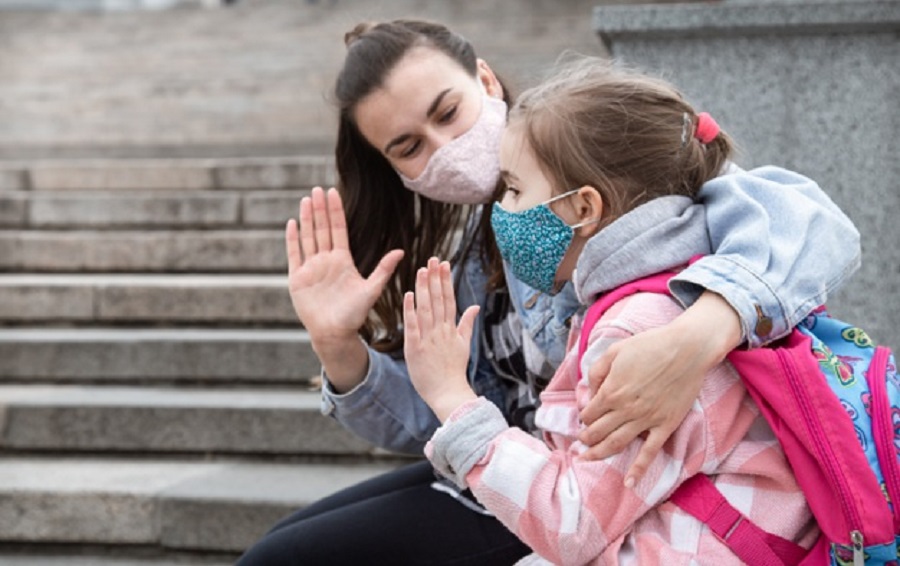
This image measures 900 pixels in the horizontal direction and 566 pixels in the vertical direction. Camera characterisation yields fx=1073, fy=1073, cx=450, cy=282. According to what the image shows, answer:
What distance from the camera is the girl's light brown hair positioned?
160 centimetres

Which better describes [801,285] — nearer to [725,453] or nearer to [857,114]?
[725,453]

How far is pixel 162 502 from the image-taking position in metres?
3.17

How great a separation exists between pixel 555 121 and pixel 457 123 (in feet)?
1.86

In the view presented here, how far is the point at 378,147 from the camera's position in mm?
2240

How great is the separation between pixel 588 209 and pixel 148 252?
3452 millimetres

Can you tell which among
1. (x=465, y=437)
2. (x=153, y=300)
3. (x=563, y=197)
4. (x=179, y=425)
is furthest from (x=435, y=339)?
(x=153, y=300)

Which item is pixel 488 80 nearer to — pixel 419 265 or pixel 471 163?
pixel 471 163

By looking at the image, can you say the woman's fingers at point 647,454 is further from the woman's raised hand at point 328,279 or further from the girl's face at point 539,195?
the woman's raised hand at point 328,279

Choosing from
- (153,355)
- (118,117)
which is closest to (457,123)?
(153,355)

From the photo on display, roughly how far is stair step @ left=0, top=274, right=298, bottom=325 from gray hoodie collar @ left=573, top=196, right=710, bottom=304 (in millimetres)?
2633

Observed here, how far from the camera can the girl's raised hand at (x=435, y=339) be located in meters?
1.66

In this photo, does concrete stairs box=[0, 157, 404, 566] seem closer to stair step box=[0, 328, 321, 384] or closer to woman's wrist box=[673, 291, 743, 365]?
stair step box=[0, 328, 321, 384]

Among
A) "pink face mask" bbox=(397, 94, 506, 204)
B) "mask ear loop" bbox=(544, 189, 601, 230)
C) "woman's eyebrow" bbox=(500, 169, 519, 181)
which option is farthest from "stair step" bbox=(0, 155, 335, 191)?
"mask ear loop" bbox=(544, 189, 601, 230)

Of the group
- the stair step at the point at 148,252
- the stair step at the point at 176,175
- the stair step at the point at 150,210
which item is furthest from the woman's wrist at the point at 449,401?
the stair step at the point at 176,175
